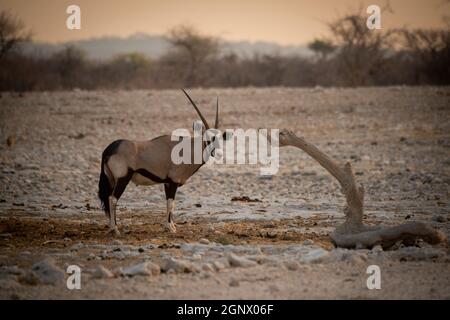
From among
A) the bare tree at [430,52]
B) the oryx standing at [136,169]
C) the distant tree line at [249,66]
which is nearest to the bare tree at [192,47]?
the distant tree line at [249,66]

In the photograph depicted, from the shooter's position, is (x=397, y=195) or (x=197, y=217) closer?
(x=197, y=217)

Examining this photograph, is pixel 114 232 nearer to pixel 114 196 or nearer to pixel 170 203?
pixel 114 196

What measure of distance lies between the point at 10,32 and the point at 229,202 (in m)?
23.1

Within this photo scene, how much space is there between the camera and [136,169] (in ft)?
31.8

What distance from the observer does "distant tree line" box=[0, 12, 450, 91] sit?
106 feet

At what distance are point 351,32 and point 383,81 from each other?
8.46ft

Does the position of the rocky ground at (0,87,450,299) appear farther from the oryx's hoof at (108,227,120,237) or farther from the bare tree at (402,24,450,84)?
the bare tree at (402,24,450,84)

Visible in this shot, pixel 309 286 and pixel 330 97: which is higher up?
pixel 330 97

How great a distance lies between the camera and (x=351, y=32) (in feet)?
110

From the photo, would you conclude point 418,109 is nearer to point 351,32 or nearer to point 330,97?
point 330,97

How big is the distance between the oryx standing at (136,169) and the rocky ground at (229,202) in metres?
0.40

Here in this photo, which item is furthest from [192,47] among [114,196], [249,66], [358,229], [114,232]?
[358,229]

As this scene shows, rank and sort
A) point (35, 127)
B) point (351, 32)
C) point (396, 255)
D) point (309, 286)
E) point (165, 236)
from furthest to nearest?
1. point (351, 32)
2. point (35, 127)
3. point (165, 236)
4. point (396, 255)
5. point (309, 286)
